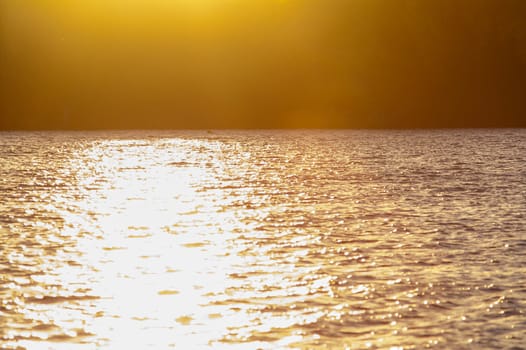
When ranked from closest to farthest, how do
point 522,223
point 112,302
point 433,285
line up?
point 112,302 < point 433,285 < point 522,223

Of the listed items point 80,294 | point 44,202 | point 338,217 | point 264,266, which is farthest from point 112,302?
point 44,202

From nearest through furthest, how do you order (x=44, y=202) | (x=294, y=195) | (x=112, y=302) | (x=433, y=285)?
(x=112, y=302) → (x=433, y=285) → (x=44, y=202) → (x=294, y=195)

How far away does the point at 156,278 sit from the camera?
A: 22750 millimetres

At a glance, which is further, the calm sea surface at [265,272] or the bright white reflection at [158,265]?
the bright white reflection at [158,265]

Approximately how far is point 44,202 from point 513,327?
32550 mm

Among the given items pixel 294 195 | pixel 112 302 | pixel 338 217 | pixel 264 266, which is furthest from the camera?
pixel 294 195

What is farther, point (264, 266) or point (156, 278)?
point (264, 266)


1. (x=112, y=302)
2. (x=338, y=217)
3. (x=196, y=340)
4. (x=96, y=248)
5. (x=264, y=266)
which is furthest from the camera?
(x=338, y=217)

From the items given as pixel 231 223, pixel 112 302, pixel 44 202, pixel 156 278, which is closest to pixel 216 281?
pixel 156 278

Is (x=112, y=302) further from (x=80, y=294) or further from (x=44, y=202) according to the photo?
(x=44, y=202)

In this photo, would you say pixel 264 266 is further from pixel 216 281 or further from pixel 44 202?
pixel 44 202

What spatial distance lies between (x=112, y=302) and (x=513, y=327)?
8072 mm

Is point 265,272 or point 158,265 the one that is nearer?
point 265,272

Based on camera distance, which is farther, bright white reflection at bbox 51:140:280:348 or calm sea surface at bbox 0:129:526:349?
bright white reflection at bbox 51:140:280:348
